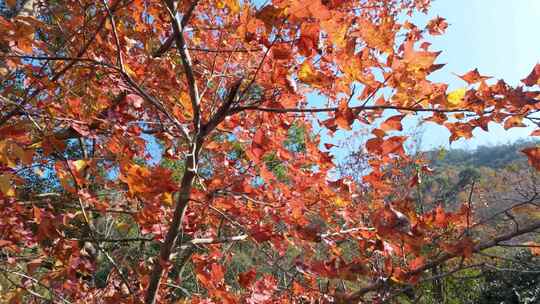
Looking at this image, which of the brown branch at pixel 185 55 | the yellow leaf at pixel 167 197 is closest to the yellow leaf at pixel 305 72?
the brown branch at pixel 185 55

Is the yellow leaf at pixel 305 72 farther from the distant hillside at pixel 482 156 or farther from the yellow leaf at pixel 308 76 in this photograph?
the distant hillside at pixel 482 156

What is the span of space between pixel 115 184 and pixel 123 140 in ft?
4.00

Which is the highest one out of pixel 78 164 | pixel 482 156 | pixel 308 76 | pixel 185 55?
pixel 482 156

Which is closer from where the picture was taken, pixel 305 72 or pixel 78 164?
pixel 305 72

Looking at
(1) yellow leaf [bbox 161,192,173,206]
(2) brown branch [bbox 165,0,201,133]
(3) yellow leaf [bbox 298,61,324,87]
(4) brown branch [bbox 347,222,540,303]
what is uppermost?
(2) brown branch [bbox 165,0,201,133]

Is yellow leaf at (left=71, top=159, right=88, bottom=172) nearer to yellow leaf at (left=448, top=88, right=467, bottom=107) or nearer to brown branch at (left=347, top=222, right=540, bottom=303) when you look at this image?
brown branch at (left=347, top=222, right=540, bottom=303)

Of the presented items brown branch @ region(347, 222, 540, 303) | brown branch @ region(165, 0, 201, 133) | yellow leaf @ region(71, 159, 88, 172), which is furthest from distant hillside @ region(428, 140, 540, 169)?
yellow leaf @ region(71, 159, 88, 172)

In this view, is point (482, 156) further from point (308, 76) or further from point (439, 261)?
point (308, 76)

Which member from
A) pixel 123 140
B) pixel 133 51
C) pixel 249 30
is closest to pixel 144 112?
pixel 133 51

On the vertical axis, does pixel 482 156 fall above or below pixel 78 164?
above

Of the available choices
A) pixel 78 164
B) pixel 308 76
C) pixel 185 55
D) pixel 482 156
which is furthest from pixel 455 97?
pixel 482 156

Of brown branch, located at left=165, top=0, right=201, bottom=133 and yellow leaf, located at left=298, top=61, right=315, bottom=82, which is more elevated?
brown branch, located at left=165, top=0, right=201, bottom=133

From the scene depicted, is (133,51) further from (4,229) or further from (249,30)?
(249,30)

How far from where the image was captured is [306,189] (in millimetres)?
2477
